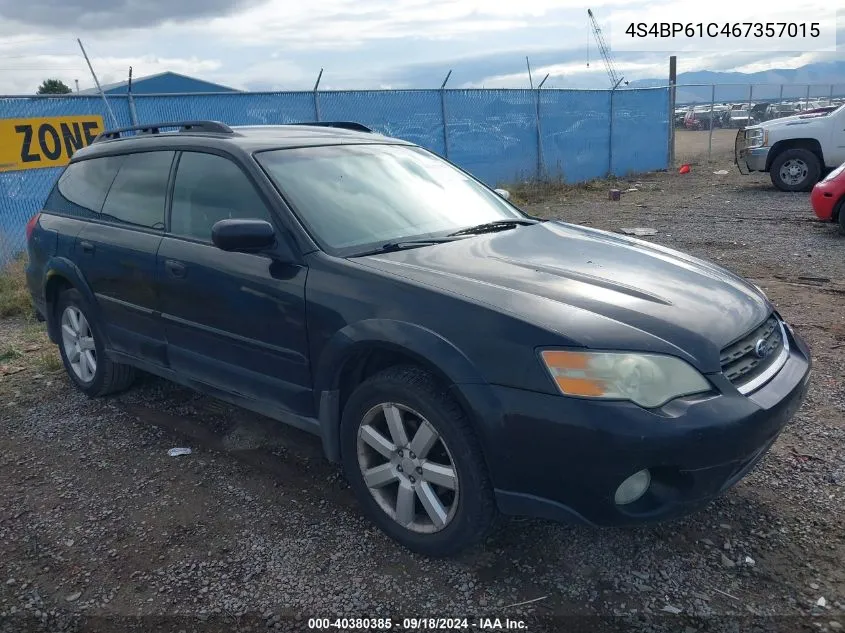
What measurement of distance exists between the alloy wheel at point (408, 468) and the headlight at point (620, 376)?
54 cm

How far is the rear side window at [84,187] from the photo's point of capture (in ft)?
14.3

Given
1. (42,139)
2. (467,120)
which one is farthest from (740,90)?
(42,139)

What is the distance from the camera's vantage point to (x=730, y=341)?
2648 millimetres

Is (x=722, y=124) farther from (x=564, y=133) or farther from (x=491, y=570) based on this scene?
(x=491, y=570)

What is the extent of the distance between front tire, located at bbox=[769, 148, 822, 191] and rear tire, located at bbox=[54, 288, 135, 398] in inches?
481

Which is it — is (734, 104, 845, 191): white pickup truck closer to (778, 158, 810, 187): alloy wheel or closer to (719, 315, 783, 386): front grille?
(778, 158, 810, 187): alloy wheel

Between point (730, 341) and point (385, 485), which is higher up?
point (730, 341)

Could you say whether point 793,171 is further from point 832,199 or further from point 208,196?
point 208,196

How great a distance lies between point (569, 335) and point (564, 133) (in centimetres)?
1481

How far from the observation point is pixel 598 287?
2.81m

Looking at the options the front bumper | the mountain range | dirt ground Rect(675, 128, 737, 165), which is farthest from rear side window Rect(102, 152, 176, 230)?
dirt ground Rect(675, 128, 737, 165)

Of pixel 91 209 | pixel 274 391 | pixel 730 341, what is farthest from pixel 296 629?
pixel 91 209

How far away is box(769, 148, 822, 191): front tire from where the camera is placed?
12562mm

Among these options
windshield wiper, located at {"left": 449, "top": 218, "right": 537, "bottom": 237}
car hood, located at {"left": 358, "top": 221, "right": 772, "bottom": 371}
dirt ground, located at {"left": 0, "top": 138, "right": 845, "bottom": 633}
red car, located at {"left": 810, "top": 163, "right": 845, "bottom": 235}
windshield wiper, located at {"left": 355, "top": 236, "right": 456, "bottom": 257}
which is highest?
windshield wiper, located at {"left": 355, "top": 236, "right": 456, "bottom": 257}
